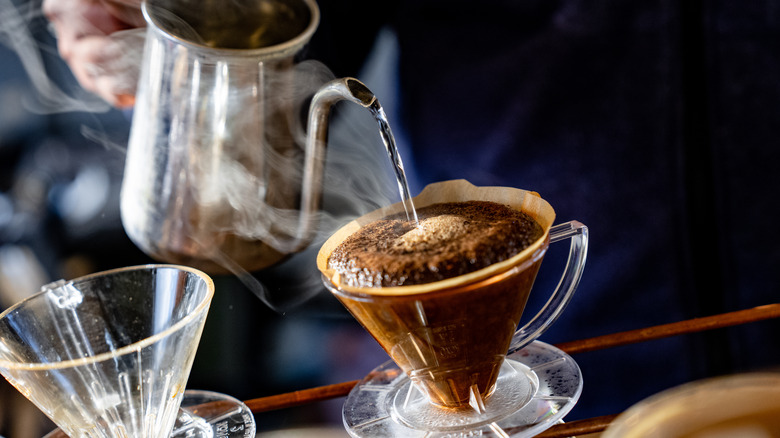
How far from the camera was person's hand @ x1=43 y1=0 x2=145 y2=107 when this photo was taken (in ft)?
3.45

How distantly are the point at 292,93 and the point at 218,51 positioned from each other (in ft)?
0.55

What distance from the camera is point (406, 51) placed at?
1.20 meters

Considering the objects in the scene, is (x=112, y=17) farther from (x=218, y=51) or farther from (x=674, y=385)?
(x=674, y=385)

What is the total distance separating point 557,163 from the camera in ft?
4.19

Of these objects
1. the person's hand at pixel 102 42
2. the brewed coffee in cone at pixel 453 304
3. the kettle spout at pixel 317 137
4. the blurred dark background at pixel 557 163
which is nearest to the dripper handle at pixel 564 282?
the brewed coffee in cone at pixel 453 304

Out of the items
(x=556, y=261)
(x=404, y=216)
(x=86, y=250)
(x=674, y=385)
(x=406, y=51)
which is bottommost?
(x=86, y=250)

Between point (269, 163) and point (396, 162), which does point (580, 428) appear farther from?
point (269, 163)

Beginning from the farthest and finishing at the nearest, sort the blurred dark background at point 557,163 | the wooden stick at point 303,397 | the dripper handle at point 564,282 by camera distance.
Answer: the blurred dark background at point 557,163
the wooden stick at point 303,397
the dripper handle at point 564,282

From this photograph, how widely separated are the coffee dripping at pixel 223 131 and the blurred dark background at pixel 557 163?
111 millimetres

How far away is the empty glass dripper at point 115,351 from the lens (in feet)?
2.38

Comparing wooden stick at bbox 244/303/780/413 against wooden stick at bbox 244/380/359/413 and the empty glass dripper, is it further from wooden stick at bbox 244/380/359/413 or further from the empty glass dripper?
the empty glass dripper

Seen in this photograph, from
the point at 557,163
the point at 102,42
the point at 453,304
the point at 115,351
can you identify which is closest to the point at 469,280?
the point at 453,304

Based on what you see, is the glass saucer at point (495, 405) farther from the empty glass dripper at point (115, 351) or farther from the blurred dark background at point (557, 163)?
the blurred dark background at point (557, 163)

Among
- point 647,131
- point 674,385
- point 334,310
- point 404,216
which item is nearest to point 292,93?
point 404,216
